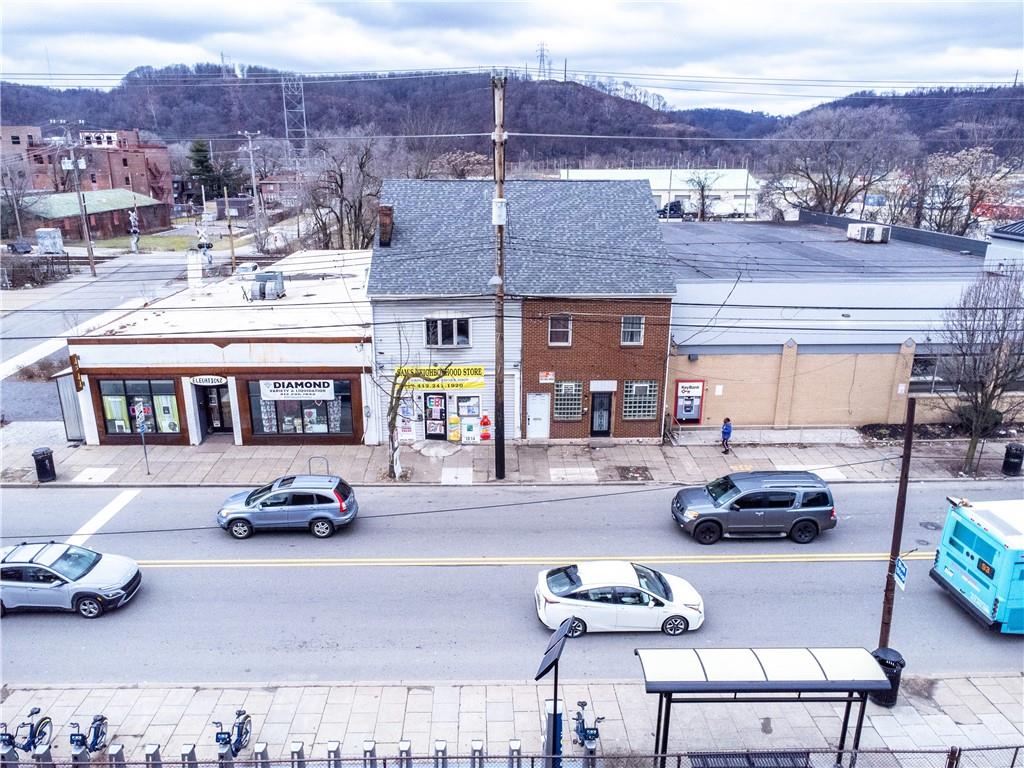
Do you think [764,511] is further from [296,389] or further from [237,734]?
[296,389]

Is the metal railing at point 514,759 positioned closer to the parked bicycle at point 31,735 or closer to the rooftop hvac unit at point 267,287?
the parked bicycle at point 31,735

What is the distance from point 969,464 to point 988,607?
1039cm

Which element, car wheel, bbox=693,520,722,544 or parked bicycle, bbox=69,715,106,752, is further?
car wheel, bbox=693,520,722,544

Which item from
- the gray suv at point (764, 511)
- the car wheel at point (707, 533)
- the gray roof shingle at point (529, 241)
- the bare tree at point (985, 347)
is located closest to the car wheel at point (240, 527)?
the gray roof shingle at point (529, 241)

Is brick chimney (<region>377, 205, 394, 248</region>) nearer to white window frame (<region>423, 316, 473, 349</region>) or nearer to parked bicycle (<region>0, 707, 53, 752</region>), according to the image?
white window frame (<region>423, 316, 473, 349</region>)

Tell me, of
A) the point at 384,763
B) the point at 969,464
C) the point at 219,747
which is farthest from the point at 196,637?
the point at 969,464

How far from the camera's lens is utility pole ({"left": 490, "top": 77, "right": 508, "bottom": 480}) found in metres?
20.2

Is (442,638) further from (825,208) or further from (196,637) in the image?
(825,208)

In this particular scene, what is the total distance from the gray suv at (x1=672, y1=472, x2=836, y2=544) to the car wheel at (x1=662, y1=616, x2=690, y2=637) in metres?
4.22

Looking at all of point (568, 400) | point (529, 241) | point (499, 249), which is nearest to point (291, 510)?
point (499, 249)

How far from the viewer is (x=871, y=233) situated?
3850cm

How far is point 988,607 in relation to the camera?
15016 millimetres

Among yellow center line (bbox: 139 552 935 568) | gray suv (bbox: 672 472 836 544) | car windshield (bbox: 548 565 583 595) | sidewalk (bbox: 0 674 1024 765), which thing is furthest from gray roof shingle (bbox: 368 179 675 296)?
sidewalk (bbox: 0 674 1024 765)

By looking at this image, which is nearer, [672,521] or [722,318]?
[672,521]
